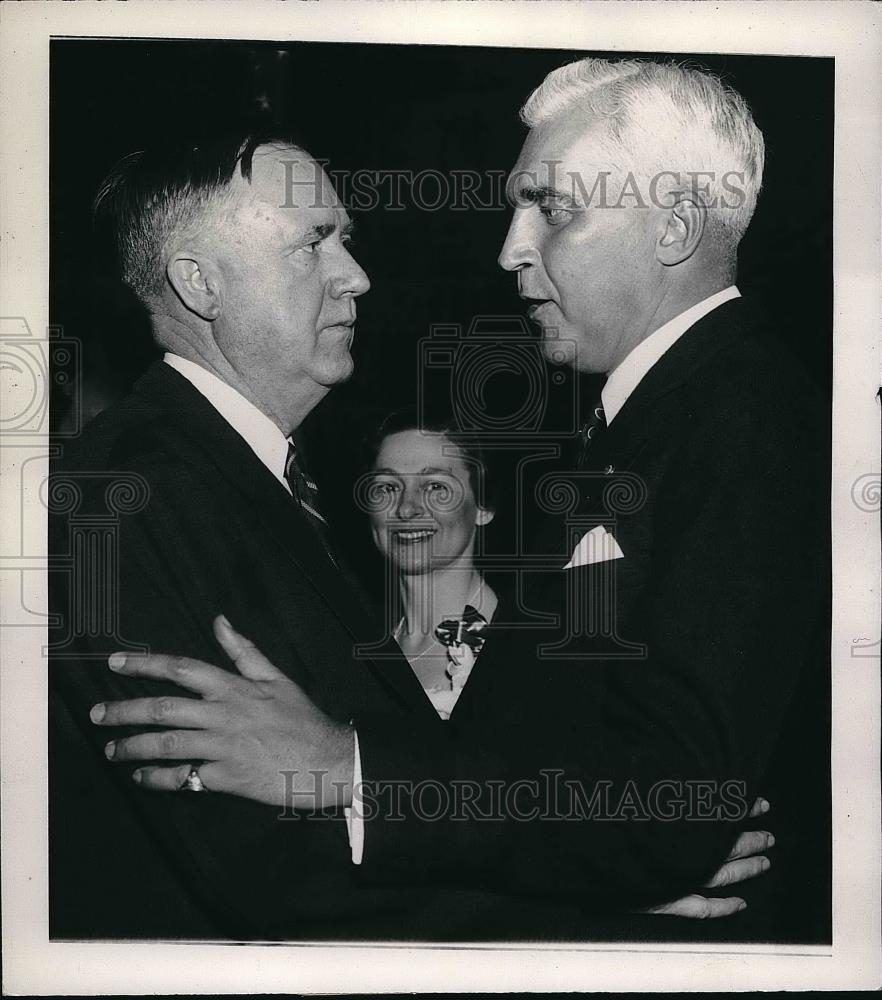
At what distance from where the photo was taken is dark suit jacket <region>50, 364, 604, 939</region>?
6.21 ft

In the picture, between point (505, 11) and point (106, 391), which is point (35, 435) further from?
point (505, 11)

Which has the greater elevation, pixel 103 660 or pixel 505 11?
pixel 505 11

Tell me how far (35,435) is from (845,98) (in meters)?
1.54

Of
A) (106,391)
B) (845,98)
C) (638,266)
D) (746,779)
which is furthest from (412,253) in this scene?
(746,779)

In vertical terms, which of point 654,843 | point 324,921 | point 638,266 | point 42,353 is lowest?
point 324,921

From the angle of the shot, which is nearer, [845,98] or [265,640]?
[265,640]

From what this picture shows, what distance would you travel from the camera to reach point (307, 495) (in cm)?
195

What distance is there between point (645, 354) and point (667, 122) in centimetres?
41

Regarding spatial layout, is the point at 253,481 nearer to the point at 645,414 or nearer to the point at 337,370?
the point at 337,370

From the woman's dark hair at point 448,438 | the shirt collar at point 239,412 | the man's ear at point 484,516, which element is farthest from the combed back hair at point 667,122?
the shirt collar at point 239,412

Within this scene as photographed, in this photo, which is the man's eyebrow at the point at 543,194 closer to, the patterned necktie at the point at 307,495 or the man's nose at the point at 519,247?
the man's nose at the point at 519,247

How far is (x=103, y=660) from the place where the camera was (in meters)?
1.92

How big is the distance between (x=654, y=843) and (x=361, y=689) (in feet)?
1.85

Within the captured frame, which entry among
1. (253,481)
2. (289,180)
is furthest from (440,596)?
(289,180)
